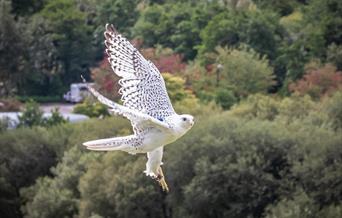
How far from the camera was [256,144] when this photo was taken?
4675 centimetres

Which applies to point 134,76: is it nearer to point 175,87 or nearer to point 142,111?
point 142,111

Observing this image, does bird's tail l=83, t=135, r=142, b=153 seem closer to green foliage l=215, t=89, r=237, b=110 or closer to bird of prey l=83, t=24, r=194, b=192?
bird of prey l=83, t=24, r=194, b=192

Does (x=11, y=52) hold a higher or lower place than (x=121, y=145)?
lower

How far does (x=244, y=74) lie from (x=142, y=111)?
44941 mm

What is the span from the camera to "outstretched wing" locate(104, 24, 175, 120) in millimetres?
20422

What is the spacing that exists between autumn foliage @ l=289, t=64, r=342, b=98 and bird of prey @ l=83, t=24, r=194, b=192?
39.5 meters

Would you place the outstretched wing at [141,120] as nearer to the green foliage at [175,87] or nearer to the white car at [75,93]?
the green foliage at [175,87]

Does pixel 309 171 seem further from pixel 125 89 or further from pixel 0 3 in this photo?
pixel 0 3

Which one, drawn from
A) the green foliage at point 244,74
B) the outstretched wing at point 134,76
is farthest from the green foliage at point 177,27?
the outstretched wing at point 134,76

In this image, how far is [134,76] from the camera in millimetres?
20812

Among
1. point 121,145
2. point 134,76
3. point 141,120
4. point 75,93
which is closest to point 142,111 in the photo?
point 141,120

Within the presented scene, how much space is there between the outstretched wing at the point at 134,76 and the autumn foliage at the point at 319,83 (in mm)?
39466

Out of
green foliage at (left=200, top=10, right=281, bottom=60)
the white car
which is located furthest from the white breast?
the white car

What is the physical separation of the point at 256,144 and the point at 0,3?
35.2 m
